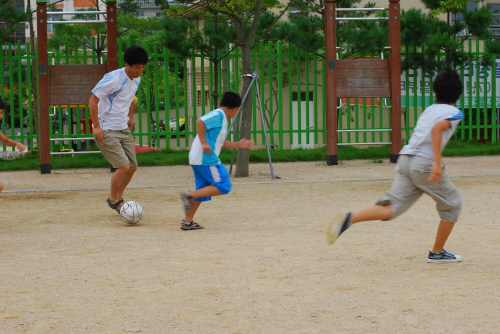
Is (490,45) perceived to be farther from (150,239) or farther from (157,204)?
(150,239)

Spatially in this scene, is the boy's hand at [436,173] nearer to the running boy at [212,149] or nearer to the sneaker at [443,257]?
the sneaker at [443,257]

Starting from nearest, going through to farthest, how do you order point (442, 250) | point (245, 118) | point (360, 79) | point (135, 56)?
1. point (442, 250)
2. point (135, 56)
3. point (245, 118)
4. point (360, 79)

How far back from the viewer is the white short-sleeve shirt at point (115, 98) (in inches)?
312

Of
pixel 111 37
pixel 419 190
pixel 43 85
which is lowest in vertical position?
pixel 419 190

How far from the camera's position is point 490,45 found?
16.7 meters

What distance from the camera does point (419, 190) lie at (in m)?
5.70

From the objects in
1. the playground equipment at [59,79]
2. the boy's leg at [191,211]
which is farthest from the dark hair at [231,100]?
the playground equipment at [59,79]

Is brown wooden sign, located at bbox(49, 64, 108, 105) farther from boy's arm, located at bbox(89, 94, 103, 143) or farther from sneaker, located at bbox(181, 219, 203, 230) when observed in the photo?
sneaker, located at bbox(181, 219, 203, 230)

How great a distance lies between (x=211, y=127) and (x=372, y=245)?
1.87 metres

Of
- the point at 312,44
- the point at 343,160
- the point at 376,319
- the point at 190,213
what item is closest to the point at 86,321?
the point at 376,319

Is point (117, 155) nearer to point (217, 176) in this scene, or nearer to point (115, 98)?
point (115, 98)

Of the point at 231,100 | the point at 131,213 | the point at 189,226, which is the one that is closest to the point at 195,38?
the point at 131,213

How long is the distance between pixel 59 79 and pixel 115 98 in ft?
19.4

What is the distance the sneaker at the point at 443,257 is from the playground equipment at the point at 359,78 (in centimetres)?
843
